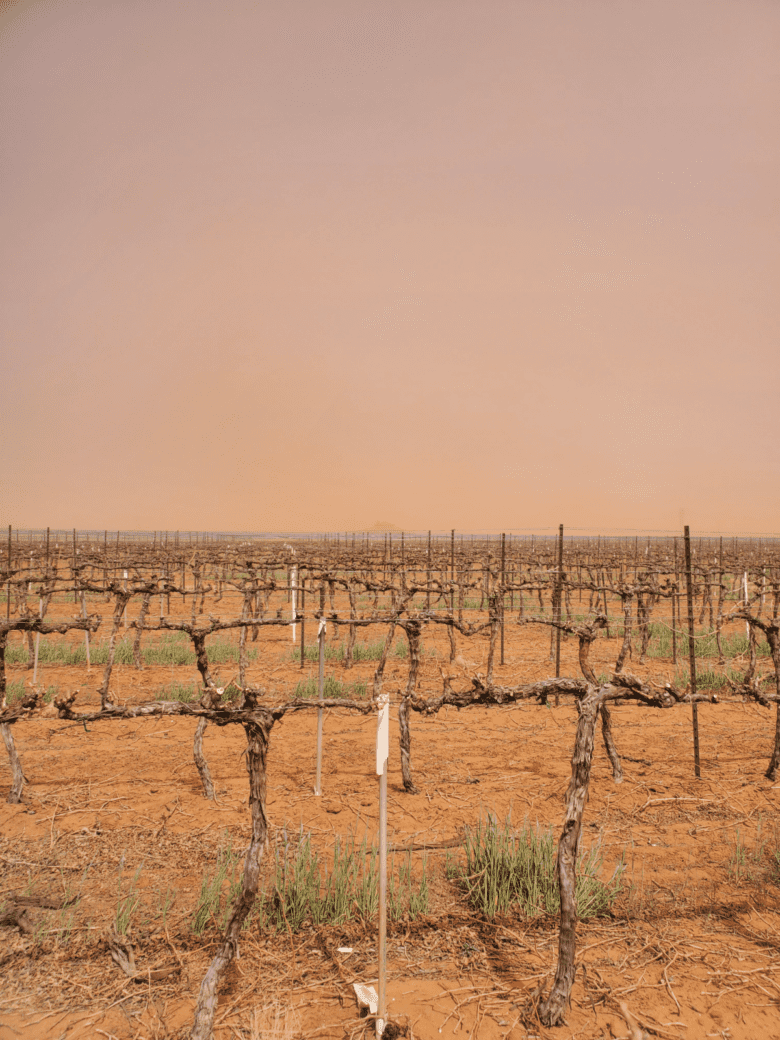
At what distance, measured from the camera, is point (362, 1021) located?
9.29ft

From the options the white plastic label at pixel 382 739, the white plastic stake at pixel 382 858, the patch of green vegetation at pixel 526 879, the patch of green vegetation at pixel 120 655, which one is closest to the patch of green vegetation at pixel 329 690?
the patch of green vegetation at pixel 120 655

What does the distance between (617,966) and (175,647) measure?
1088 centimetres

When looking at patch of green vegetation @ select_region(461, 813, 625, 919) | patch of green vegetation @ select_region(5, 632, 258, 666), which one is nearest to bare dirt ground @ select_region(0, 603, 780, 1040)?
patch of green vegetation @ select_region(461, 813, 625, 919)

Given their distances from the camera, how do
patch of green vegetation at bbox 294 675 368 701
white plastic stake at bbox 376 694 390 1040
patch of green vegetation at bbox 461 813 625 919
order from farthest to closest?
patch of green vegetation at bbox 294 675 368 701, patch of green vegetation at bbox 461 813 625 919, white plastic stake at bbox 376 694 390 1040

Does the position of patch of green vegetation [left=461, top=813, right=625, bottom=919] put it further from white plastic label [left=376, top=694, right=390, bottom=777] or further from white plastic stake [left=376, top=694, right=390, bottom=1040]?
white plastic label [left=376, top=694, right=390, bottom=777]

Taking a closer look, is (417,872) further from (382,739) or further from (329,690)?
(329,690)

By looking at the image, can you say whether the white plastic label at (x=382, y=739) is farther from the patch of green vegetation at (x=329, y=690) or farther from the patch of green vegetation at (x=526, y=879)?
the patch of green vegetation at (x=329, y=690)

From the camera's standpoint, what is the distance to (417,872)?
4234 millimetres

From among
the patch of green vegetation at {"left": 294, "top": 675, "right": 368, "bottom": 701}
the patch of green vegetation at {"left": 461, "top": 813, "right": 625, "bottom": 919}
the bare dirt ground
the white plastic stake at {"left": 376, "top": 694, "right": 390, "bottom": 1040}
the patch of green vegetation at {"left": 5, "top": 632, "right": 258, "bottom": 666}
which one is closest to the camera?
the white plastic stake at {"left": 376, "top": 694, "right": 390, "bottom": 1040}

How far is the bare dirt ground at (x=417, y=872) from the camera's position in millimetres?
2943

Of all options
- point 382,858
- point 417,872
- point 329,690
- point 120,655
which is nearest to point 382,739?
point 382,858

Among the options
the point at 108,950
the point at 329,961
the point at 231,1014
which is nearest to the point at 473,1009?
the point at 329,961

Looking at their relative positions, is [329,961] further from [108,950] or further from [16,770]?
[16,770]

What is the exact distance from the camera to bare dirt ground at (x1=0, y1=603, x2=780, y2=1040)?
2.94 m
